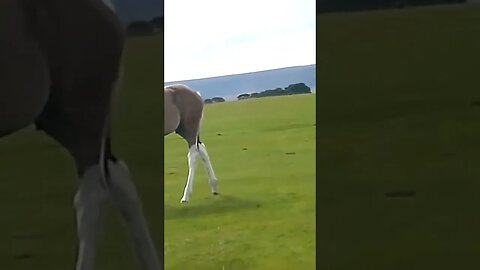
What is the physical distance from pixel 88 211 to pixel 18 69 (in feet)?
1.26

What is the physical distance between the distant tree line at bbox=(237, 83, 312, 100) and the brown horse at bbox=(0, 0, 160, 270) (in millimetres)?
375

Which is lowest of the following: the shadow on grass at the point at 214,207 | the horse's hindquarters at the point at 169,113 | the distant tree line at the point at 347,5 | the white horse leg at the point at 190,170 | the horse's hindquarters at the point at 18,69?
the shadow on grass at the point at 214,207

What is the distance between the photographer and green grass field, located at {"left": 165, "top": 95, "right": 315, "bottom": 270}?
1804mm

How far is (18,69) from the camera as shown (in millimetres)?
1667

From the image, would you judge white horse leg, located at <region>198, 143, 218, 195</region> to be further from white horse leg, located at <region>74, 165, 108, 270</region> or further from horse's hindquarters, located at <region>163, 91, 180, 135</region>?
white horse leg, located at <region>74, 165, 108, 270</region>

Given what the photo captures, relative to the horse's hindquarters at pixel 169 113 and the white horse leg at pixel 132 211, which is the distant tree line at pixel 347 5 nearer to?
the horse's hindquarters at pixel 169 113

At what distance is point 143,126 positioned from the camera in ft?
5.73

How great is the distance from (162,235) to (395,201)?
23.0 inches

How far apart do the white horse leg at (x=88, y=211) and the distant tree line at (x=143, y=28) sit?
347 millimetres

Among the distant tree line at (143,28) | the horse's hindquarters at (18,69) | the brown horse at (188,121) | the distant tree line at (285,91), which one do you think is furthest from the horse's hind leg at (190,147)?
the horse's hindquarters at (18,69)

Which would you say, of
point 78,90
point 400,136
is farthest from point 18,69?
point 400,136

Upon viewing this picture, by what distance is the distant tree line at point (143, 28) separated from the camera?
174 centimetres

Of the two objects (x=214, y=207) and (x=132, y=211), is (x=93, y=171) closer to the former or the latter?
(x=132, y=211)

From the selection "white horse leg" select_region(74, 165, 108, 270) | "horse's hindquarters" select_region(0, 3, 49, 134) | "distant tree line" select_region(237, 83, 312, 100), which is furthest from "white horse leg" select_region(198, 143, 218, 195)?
"horse's hindquarters" select_region(0, 3, 49, 134)
